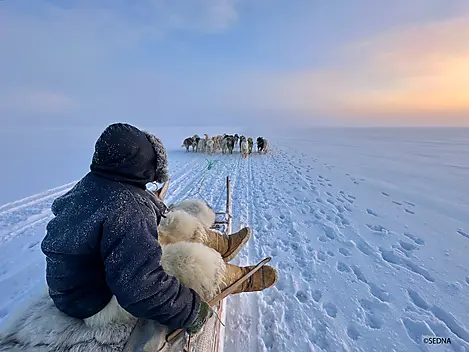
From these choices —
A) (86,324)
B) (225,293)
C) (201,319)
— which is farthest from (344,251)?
(86,324)

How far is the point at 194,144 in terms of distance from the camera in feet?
54.0

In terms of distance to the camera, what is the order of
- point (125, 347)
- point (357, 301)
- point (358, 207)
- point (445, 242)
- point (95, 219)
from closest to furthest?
point (95, 219)
point (125, 347)
point (357, 301)
point (445, 242)
point (358, 207)

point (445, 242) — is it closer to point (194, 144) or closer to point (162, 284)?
point (162, 284)

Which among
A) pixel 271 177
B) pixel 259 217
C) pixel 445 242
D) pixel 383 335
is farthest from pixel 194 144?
pixel 383 335

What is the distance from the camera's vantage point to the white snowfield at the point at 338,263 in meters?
2.39

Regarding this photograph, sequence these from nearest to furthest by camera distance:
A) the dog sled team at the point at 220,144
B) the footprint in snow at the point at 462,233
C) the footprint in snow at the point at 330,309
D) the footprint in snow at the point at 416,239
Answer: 1. the footprint in snow at the point at 330,309
2. the footprint in snow at the point at 416,239
3. the footprint in snow at the point at 462,233
4. the dog sled team at the point at 220,144

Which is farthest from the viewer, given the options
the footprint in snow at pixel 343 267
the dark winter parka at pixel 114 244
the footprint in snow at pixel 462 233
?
the footprint in snow at pixel 462 233

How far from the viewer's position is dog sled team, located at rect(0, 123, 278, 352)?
120 cm

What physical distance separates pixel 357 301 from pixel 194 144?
47.4 ft

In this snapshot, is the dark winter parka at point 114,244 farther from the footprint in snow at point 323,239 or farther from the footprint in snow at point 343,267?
the footprint in snow at point 323,239

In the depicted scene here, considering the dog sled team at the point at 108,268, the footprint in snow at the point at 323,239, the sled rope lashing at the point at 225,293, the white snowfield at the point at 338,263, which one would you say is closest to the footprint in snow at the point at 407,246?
the white snowfield at the point at 338,263

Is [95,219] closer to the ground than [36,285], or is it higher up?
higher up

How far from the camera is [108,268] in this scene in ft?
3.93

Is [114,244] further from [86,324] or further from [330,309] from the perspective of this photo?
[330,309]
